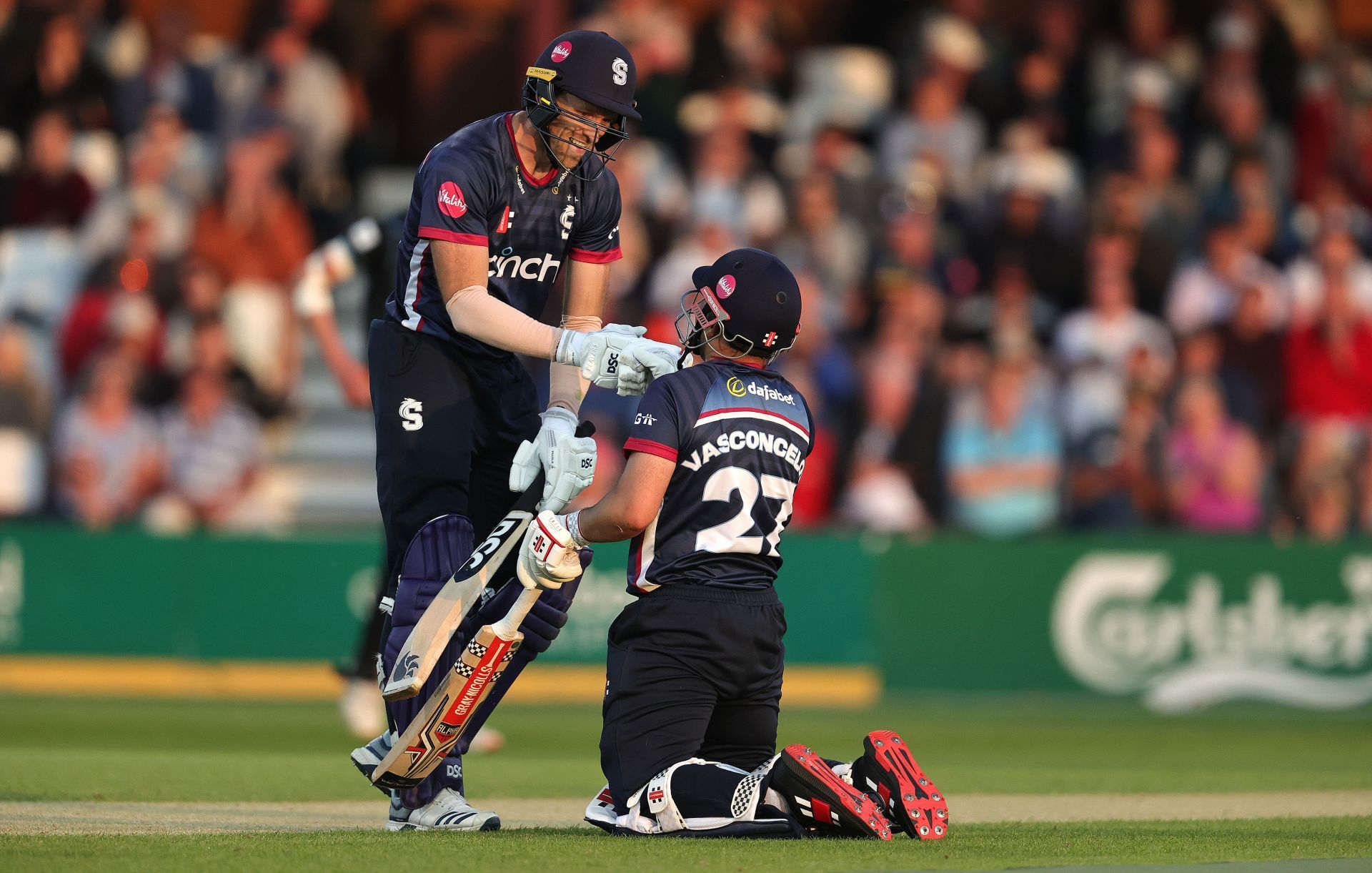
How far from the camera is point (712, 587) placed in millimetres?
5926

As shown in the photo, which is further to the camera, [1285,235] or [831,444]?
[1285,235]

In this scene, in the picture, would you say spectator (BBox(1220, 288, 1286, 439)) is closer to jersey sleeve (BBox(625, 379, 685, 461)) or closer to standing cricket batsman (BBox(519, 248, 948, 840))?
standing cricket batsman (BBox(519, 248, 948, 840))

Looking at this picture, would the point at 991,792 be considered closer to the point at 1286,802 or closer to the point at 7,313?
the point at 1286,802

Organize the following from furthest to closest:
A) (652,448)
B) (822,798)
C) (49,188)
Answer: (49,188), (652,448), (822,798)

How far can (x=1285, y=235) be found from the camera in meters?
16.0

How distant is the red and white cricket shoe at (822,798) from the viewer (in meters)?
5.54

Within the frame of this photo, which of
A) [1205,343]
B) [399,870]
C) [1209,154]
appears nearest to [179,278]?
[1205,343]

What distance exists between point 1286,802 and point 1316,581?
598cm

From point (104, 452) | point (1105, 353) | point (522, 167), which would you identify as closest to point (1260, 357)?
point (1105, 353)

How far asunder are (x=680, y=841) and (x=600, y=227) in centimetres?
219

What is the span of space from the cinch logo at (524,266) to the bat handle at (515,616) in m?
1.10

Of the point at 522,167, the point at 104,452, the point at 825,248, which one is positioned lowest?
the point at 104,452

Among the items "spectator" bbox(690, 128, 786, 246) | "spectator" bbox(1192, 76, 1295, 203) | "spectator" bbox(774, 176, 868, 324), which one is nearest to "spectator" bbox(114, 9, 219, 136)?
"spectator" bbox(690, 128, 786, 246)

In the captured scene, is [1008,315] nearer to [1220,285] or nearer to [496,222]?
[1220,285]
